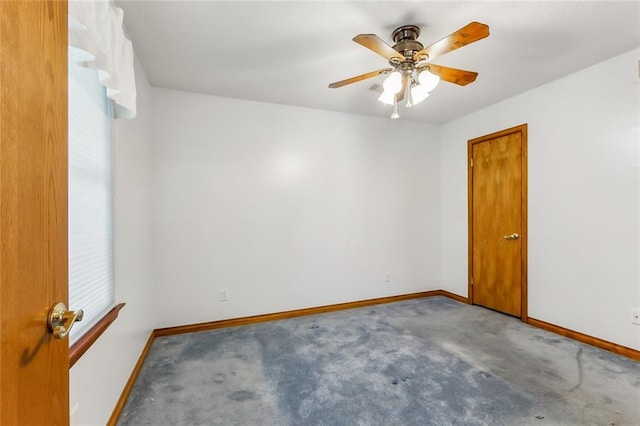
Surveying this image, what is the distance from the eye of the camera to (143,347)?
2.40m

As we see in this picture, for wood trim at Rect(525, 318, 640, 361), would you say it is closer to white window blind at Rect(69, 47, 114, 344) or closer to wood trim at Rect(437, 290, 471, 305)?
wood trim at Rect(437, 290, 471, 305)

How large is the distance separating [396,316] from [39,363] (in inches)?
125

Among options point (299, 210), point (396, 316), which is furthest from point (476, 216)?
point (299, 210)

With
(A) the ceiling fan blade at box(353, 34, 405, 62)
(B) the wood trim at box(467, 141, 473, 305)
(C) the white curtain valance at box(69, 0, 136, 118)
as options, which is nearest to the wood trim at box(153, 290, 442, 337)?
(B) the wood trim at box(467, 141, 473, 305)

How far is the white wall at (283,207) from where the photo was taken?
2.98 metres

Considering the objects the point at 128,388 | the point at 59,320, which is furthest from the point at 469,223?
the point at 59,320

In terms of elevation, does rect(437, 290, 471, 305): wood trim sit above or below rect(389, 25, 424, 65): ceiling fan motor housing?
below

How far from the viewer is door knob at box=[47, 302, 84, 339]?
706 millimetres

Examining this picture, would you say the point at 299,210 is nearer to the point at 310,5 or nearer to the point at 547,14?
the point at 310,5

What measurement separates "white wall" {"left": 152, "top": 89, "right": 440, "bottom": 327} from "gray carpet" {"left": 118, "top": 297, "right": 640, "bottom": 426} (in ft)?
1.70

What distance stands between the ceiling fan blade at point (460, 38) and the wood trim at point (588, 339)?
2683 mm

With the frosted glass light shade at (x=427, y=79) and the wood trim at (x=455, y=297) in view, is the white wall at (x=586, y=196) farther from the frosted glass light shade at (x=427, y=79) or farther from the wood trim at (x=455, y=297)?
the frosted glass light shade at (x=427, y=79)

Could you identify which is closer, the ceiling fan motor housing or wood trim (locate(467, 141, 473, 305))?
the ceiling fan motor housing

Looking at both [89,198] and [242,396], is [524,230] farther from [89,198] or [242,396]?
[89,198]
